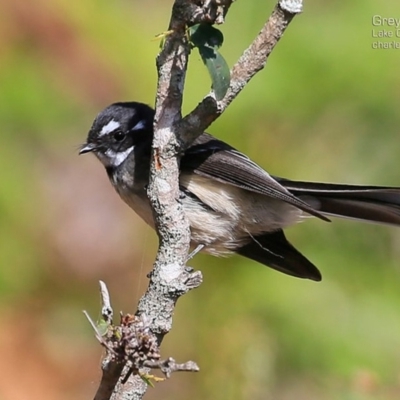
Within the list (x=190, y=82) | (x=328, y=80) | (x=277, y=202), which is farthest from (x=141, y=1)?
(x=277, y=202)

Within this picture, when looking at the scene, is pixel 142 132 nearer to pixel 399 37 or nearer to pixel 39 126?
pixel 39 126

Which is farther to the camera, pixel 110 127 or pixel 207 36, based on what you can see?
pixel 110 127

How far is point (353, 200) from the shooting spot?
356 cm

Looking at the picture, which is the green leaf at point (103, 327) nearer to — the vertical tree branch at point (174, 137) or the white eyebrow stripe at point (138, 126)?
the vertical tree branch at point (174, 137)

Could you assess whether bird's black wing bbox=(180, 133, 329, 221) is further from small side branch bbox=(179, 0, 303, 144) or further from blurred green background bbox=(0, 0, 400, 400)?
small side branch bbox=(179, 0, 303, 144)

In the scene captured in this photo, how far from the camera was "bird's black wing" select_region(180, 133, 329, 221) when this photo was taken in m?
3.43

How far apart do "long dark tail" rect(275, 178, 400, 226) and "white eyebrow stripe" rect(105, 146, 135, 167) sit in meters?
0.60

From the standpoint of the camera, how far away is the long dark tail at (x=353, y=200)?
3.49 metres

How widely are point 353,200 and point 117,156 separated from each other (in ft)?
2.91

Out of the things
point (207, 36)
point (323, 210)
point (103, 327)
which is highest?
point (323, 210)

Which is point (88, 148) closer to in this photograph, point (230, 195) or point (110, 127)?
point (110, 127)

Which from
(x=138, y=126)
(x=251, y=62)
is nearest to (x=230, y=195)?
(x=138, y=126)

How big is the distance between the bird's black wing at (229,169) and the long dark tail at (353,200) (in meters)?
0.10

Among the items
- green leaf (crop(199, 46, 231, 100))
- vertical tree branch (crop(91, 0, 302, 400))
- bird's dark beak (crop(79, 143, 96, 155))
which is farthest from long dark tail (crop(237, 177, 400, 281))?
green leaf (crop(199, 46, 231, 100))
